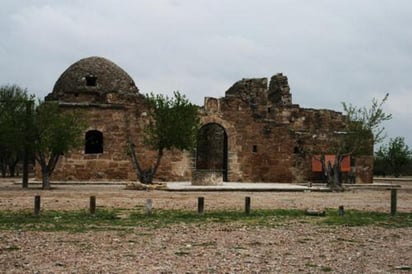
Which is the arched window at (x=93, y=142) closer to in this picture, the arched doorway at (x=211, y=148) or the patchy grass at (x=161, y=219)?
the arched doorway at (x=211, y=148)

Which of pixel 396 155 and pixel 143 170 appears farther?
pixel 396 155

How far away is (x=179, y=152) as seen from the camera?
30594 mm

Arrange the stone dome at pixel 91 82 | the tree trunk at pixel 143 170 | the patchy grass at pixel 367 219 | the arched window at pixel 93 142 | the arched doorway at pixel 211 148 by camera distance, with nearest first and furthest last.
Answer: the patchy grass at pixel 367 219 → the tree trunk at pixel 143 170 → the arched window at pixel 93 142 → the stone dome at pixel 91 82 → the arched doorway at pixel 211 148

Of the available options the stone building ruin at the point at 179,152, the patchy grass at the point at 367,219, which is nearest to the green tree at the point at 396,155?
the stone building ruin at the point at 179,152

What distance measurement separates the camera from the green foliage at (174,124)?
85.5ft

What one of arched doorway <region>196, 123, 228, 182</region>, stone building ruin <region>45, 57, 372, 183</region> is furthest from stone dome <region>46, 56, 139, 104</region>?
arched doorway <region>196, 123, 228, 182</region>

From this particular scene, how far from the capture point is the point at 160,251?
8.68m

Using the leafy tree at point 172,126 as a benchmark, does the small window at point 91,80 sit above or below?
above

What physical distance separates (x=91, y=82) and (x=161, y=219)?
22.3m

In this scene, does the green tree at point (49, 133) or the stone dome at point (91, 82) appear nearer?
the green tree at point (49, 133)

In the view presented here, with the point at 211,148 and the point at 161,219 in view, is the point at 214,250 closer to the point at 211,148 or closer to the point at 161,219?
the point at 161,219

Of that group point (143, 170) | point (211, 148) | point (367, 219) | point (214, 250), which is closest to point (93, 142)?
point (143, 170)

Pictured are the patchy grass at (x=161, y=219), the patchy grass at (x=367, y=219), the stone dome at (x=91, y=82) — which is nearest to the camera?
the patchy grass at (x=161, y=219)

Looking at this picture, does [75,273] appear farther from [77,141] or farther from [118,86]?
[118,86]
